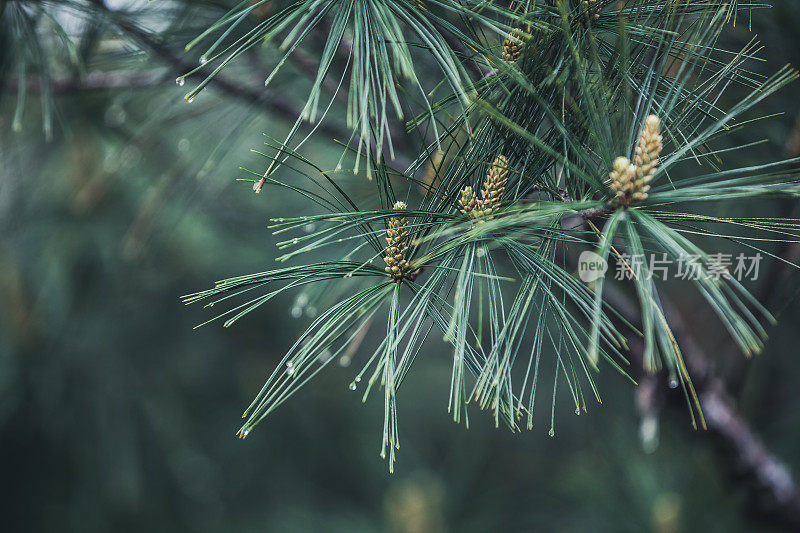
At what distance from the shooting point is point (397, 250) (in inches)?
13.5

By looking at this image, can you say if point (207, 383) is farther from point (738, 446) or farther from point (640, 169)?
point (640, 169)

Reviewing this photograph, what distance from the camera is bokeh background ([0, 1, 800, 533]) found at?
74cm

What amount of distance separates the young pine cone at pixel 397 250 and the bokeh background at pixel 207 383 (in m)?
0.35

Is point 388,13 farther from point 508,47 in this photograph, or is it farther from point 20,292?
point 20,292

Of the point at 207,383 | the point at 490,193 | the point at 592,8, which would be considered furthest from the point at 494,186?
the point at 207,383

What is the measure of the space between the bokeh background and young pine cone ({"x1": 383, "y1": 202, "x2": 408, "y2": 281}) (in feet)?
1.14

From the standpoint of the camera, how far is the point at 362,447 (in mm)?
1506

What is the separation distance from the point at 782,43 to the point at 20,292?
145 cm

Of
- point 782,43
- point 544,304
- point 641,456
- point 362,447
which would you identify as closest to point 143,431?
point 362,447

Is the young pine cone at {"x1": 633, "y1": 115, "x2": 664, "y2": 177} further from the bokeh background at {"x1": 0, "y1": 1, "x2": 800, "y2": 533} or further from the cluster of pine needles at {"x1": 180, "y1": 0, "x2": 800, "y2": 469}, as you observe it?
the bokeh background at {"x1": 0, "y1": 1, "x2": 800, "y2": 533}

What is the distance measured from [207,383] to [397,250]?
56.8 inches

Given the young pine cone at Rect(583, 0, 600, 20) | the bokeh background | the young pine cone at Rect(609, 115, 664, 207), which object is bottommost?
the bokeh background

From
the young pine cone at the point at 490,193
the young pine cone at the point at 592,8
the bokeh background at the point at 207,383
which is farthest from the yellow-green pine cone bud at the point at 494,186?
the bokeh background at the point at 207,383

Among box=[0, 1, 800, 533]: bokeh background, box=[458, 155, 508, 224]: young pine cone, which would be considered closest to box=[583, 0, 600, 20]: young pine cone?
box=[458, 155, 508, 224]: young pine cone
